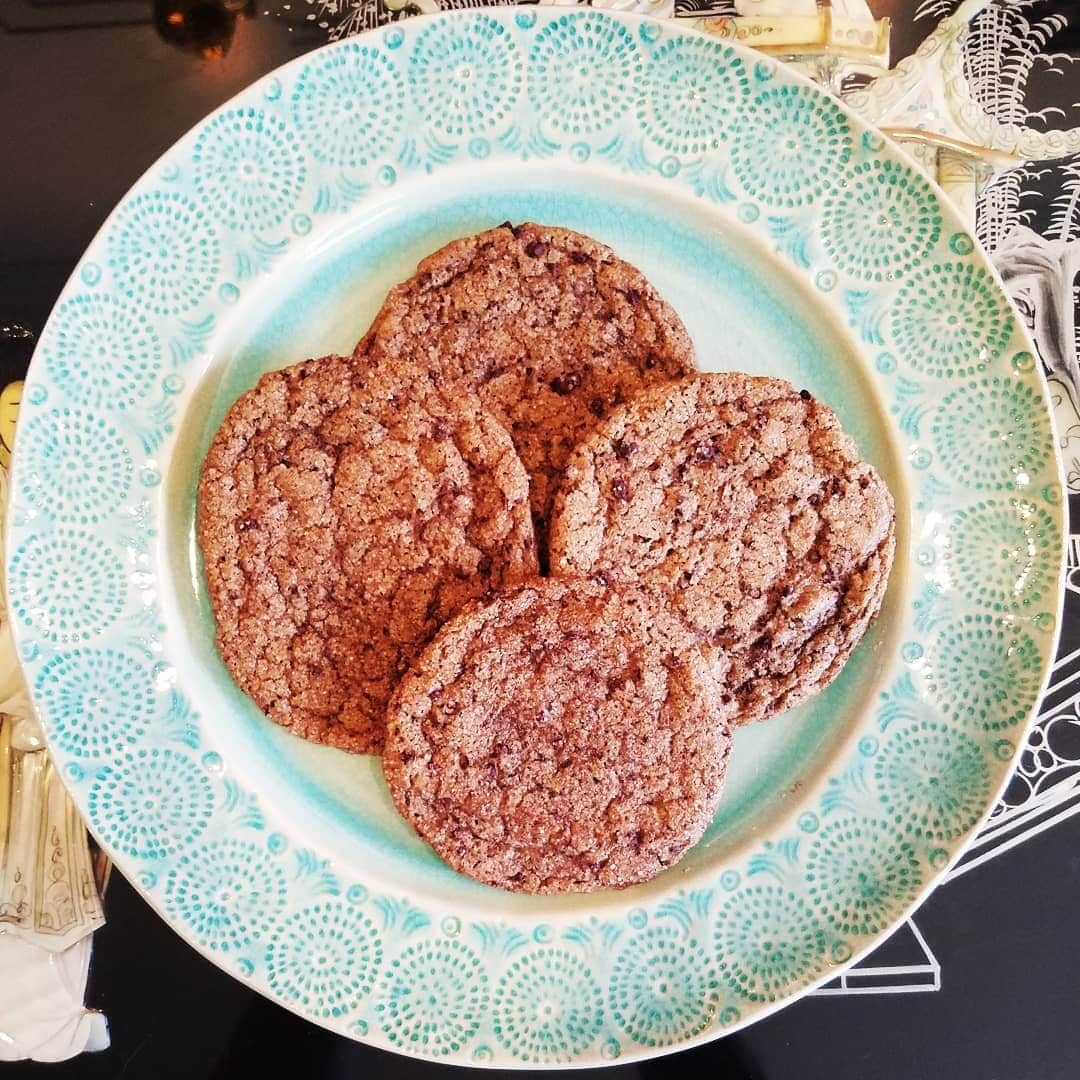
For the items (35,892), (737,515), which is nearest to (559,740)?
(737,515)

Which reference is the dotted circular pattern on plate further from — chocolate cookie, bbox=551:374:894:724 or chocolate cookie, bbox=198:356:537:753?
chocolate cookie, bbox=551:374:894:724

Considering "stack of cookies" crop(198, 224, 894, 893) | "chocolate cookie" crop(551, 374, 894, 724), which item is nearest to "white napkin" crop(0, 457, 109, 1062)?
"stack of cookies" crop(198, 224, 894, 893)

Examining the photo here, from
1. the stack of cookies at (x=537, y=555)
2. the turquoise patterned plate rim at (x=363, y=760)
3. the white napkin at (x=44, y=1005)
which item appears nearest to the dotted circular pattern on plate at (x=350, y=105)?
the turquoise patterned plate rim at (x=363, y=760)

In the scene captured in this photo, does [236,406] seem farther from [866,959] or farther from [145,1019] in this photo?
[866,959]

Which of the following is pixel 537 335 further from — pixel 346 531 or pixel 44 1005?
pixel 44 1005

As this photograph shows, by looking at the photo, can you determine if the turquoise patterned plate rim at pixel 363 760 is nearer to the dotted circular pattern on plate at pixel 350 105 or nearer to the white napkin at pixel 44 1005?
the dotted circular pattern on plate at pixel 350 105

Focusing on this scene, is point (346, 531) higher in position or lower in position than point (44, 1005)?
higher

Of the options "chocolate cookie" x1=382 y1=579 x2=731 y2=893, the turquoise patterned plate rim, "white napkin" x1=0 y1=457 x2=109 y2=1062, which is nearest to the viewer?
"chocolate cookie" x1=382 y1=579 x2=731 y2=893

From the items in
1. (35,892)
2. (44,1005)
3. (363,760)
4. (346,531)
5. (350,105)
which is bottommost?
(44,1005)
